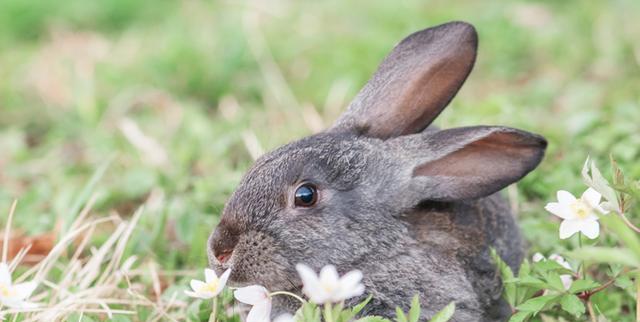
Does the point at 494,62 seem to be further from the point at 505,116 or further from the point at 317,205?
the point at 317,205

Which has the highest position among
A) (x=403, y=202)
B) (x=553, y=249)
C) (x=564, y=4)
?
(x=403, y=202)

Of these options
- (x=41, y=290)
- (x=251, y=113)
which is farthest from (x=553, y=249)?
(x=251, y=113)

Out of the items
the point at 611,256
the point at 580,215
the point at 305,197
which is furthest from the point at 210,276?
the point at 611,256

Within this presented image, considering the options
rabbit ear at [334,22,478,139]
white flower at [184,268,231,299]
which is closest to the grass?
white flower at [184,268,231,299]

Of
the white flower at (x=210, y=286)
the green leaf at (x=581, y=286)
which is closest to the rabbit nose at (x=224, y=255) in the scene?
the white flower at (x=210, y=286)

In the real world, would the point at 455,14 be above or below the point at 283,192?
below

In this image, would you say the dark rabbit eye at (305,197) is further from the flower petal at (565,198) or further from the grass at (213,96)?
the flower petal at (565,198)

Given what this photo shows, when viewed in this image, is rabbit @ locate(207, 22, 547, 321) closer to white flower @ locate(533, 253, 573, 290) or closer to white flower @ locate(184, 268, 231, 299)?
white flower @ locate(184, 268, 231, 299)
